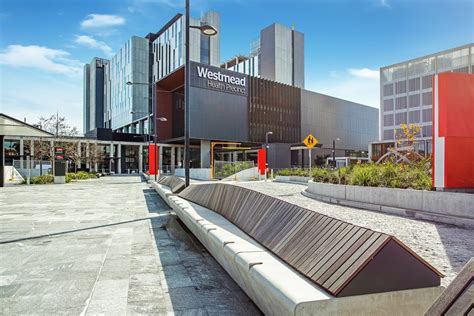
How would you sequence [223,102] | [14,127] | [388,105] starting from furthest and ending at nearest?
1. [388,105]
2. [223,102]
3. [14,127]

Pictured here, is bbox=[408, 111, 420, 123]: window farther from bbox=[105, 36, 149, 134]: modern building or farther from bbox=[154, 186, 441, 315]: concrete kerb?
bbox=[154, 186, 441, 315]: concrete kerb

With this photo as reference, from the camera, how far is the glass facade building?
78.8m

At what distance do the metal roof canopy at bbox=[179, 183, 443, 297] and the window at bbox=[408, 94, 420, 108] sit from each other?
90494 mm

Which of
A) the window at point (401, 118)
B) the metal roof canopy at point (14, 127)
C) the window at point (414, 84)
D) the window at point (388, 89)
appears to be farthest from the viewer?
the window at point (388, 89)

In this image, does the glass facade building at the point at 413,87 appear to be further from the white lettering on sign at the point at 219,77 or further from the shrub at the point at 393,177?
the shrub at the point at 393,177

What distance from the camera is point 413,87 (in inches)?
3354

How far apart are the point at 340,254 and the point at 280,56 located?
10673cm

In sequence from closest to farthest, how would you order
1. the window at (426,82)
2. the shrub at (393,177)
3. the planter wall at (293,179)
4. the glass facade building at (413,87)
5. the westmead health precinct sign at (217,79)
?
the shrub at (393,177), the planter wall at (293,179), the westmead health precinct sign at (217,79), the glass facade building at (413,87), the window at (426,82)

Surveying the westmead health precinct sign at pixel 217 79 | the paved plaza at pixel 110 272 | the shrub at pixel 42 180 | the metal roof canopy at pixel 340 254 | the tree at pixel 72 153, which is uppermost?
the westmead health precinct sign at pixel 217 79

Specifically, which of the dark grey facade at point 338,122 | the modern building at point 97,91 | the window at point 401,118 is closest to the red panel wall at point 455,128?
the dark grey facade at point 338,122

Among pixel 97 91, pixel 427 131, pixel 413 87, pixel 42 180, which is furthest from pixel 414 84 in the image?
pixel 97 91

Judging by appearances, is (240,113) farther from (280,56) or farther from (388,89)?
(388,89)

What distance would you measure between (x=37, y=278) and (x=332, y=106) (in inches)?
3363

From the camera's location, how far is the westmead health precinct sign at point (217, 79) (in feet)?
181
